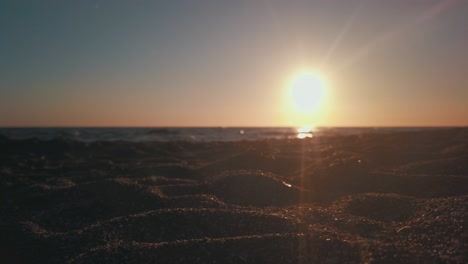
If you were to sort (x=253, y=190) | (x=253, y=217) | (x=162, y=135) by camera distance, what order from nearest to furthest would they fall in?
(x=253, y=217) < (x=253, y=190) < (x=162, y=135)

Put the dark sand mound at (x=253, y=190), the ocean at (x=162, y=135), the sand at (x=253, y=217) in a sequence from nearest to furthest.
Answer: the sand at (x=253, y=217), the dark sand mound at (x=253, y=190), the ocean at (x=162, y=135)

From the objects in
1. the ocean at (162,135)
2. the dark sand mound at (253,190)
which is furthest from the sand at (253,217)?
the ocean at (162,135)

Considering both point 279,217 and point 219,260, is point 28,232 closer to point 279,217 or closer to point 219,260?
point 219,260

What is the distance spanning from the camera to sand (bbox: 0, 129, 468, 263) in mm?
5336

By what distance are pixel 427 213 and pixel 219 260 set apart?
3766mm

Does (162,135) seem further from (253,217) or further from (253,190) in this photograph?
(253,217)

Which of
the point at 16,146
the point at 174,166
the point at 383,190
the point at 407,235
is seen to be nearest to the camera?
the point at 407,235

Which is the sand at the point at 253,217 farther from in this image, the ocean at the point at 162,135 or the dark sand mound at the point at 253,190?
the ocean at the point at 162,135

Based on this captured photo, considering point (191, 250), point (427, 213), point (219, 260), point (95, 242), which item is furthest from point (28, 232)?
point (427, 213)

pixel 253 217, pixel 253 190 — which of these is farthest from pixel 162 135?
pixel 253 217

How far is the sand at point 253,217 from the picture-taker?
5.34m

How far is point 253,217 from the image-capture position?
7078mm

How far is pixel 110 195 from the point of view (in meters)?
10.1

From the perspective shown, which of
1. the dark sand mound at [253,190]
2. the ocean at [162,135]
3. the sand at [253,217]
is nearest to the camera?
the sand at [253,217]
